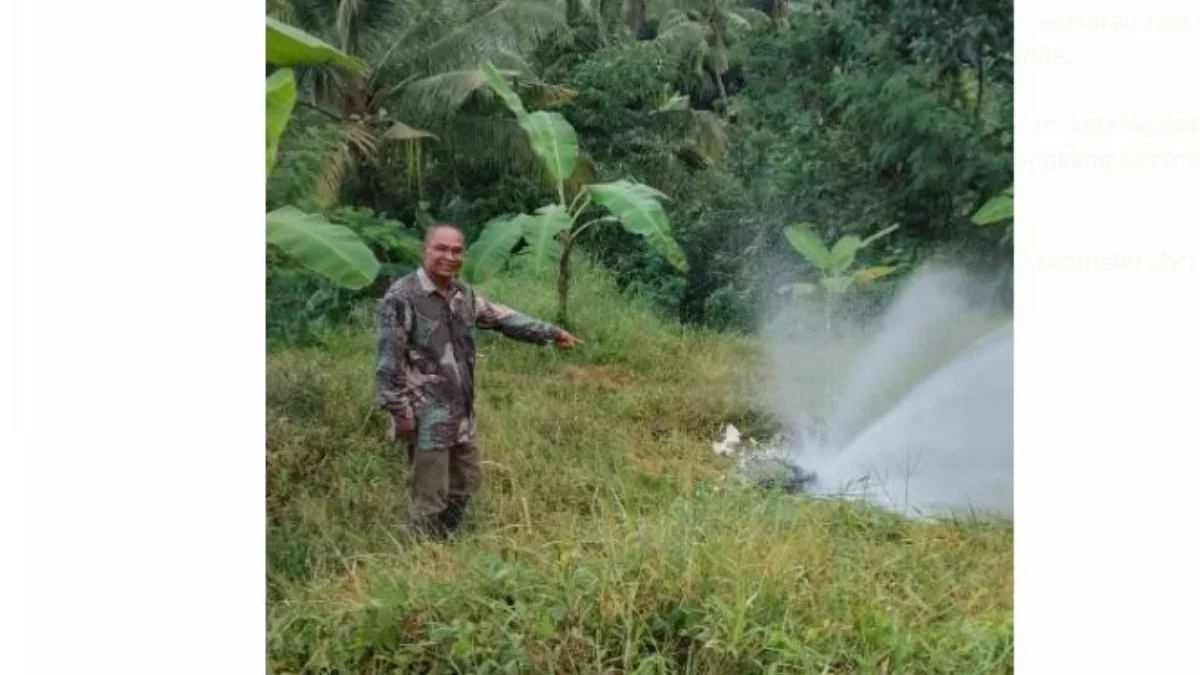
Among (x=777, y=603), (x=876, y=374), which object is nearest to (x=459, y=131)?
(x=876, y=374)

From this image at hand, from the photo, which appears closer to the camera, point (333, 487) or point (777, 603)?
point (777, 603)

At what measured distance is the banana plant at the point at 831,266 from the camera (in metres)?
4.39

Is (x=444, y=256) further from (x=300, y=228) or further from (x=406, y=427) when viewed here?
(x=406, y=427)

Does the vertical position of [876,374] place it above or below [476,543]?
above

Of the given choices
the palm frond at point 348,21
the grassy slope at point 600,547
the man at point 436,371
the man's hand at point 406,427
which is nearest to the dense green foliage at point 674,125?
the palm frond at point 348,21

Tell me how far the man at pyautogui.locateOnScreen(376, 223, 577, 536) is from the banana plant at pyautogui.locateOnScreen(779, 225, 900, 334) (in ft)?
3.30

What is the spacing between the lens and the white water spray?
4.24m

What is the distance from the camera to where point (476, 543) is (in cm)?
435

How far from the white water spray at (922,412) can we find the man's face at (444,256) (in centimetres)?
119

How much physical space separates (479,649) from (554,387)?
1.00 m

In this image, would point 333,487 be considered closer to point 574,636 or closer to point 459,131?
point 574,636

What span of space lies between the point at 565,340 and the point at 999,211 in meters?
1.57

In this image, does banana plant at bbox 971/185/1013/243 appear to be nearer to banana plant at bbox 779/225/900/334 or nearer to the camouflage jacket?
banana plant at bbox 779/225/900/334

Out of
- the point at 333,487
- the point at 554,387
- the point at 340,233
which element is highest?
the point at 340,233
